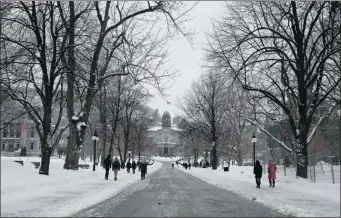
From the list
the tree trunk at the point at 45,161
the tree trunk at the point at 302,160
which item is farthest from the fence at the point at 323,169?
the tree trunk at the point at 45,161

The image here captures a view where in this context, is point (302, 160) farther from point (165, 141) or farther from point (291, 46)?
point (165, 141)

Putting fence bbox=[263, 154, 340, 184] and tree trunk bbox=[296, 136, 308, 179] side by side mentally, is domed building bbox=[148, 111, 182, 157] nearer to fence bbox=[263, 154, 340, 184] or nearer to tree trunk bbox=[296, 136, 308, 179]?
tree trunk bbox=[296, 136, 308, 179]

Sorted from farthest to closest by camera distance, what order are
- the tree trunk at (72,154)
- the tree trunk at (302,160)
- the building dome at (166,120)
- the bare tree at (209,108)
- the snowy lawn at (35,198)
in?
the building dome at (166,120) < the bare tree at (209,108) < the tree trunk at (72,154) < the tree trunk at (302,160) < the snowy lawn at (35,198)

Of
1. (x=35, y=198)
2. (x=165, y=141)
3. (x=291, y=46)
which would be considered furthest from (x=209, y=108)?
(x=165, y=141)

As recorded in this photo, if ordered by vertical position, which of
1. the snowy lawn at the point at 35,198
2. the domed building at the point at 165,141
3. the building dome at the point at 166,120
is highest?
the building dome at the point at 166,120

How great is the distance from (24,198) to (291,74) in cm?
3237

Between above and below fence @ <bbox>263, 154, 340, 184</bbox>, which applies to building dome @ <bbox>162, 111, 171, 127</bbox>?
above

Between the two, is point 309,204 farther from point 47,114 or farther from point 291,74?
point 291,74

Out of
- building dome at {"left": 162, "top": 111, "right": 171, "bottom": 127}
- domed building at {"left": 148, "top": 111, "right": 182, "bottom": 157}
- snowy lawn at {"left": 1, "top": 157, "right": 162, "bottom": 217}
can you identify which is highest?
building dome at {"left": 162, "top": 111, "right": 171, "bottom": 127}

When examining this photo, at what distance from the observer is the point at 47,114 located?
23781 mm

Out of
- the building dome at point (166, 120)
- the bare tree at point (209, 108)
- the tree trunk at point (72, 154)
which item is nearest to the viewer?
Result: the tree trunk at point (72, 154)

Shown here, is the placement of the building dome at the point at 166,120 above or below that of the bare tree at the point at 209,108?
above

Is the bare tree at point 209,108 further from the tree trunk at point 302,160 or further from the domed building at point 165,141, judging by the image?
the domed building at point 165,141

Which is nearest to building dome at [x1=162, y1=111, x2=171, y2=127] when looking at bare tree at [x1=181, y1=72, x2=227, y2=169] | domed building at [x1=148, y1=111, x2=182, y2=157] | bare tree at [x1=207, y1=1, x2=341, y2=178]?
domed building at [x1=148, y1=111, x2=182, y2=157]
